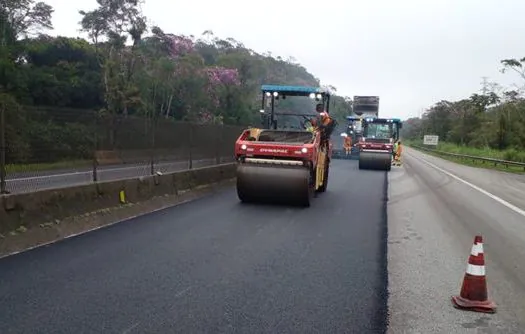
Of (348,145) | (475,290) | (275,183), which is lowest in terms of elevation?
(475,290)

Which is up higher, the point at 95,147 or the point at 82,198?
the point at 95,147

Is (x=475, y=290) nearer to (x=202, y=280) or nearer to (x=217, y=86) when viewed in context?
(x=202, y=280)

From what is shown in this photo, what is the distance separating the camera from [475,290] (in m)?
5.41

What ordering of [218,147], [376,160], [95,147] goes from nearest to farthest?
[95,147]
[218,147]
[376,160]

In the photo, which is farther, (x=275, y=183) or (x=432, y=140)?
(x=432, y=140)

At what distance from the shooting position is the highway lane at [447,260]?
197 inches

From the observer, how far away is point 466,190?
18.3 m

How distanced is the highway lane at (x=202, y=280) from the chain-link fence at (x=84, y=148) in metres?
1.21

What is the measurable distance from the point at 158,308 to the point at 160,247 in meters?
2.54

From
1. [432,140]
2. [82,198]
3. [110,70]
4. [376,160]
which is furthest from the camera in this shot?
[432,140]

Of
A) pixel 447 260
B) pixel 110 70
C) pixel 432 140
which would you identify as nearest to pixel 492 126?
pixel 432 140

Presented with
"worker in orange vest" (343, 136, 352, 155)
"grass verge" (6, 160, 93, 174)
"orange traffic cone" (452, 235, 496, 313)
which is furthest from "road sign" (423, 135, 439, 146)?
"orange traffic cone" (452, 235, 496, 313)

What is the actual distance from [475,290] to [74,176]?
6903 millimetres

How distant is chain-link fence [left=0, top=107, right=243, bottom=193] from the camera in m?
7.67
